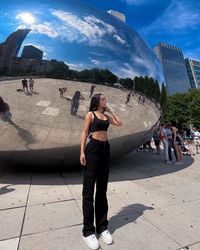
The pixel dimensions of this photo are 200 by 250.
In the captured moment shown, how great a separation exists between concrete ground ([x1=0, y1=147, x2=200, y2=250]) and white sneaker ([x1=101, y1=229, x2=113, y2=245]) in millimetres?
62

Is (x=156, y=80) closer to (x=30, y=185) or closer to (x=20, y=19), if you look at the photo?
(x=20, y=19)

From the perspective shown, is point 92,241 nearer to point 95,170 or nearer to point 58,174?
point 95,170

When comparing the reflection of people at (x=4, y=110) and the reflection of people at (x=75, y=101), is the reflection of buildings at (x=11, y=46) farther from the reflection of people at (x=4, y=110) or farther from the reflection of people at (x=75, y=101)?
the reflection of people at (x=75, y=101)

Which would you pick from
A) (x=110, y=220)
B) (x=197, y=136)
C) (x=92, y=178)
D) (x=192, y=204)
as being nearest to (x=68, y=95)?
(x=92, y=178)

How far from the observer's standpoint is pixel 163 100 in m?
6.46

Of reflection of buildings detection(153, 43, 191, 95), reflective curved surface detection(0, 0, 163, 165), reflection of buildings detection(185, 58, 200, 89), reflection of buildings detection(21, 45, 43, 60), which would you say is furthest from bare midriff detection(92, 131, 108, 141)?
reflection of buildings detection(185, 58, 200, 89)

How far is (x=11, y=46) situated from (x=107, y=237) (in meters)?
3.70

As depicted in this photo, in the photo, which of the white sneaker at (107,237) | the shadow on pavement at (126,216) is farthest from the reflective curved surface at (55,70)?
the white sneaker at (107,237)

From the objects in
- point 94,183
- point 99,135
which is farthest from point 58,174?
point 99,135

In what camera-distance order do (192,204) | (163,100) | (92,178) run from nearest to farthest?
(92,178) → (192,204) → (163,100)

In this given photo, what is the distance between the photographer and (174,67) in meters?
142

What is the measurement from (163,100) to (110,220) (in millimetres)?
4118

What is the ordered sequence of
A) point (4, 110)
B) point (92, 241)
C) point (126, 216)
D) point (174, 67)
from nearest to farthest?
point (92, 241)
point (126, 216)
point (4, 110)
point (174, 67)

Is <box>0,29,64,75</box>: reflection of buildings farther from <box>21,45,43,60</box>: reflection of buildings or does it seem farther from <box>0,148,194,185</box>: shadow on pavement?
<box>0,148,194,185</box>: shadow on pavement
